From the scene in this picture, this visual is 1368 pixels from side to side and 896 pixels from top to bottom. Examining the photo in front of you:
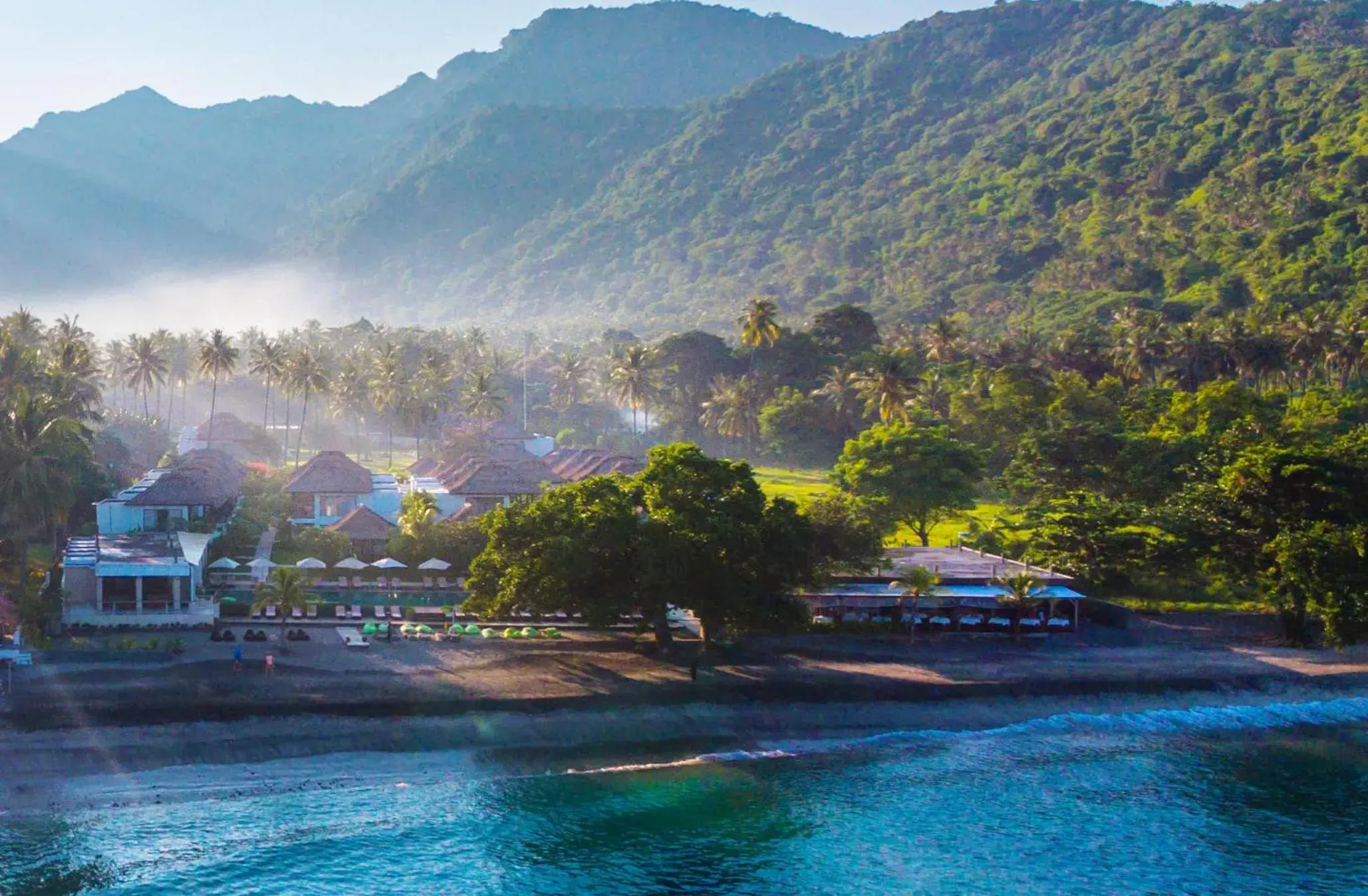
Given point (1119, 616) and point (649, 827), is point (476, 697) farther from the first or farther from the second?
point (1119, 616)

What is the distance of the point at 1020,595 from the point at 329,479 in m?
37.4

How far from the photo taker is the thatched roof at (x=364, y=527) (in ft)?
189

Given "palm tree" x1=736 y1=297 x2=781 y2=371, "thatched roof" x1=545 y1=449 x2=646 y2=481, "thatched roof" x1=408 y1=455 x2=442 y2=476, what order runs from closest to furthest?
"thatched roof" x1=545 y1=449 x2=646 y2=481
"thatched roof" x1=408 y1=455 x2=442 y2=476
"palm tree" x1=736 y1=297 x2=781 y2=371

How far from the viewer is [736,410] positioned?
105 meters

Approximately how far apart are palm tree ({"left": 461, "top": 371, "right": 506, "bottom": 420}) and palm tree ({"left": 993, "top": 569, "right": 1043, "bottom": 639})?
65846 mm

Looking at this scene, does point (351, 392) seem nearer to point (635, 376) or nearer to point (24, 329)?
point (635, 376)

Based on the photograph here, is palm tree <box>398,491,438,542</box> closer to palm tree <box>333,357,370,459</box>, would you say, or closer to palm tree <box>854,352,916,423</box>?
palm tree <box>854,352,916,423</box>

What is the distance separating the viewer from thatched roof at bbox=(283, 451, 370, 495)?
6675 centimetres

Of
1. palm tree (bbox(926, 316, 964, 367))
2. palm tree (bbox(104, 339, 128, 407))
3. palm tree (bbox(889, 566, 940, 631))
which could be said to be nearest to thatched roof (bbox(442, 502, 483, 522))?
palm tree (bbox(889, 566, 940, 631))

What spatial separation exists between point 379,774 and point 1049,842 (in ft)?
59.4

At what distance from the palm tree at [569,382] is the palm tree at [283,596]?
82.5 meters

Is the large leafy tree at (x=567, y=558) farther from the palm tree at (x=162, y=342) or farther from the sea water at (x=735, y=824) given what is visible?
the palm tree at (x=162, y=342)

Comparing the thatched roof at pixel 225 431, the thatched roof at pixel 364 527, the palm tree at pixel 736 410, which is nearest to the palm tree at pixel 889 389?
the palm tree at pixel 736 410

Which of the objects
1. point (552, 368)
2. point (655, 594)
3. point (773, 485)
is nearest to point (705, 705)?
point (655, 594)
